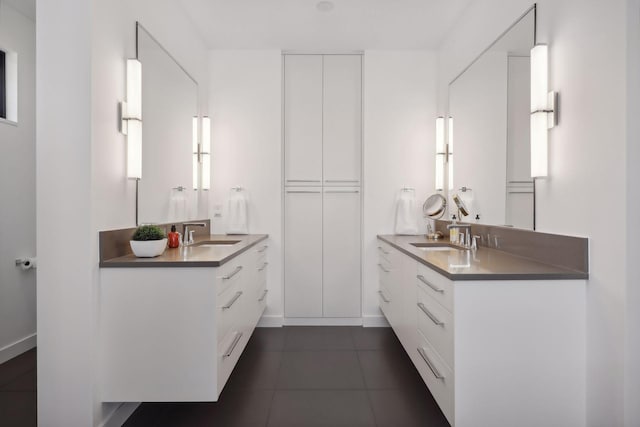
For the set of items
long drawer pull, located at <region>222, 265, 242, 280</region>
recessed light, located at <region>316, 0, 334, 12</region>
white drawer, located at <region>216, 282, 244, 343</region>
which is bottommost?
white drawer, located at <region>216, 282, 244, 343</region>

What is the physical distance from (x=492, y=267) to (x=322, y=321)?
2.32 meters

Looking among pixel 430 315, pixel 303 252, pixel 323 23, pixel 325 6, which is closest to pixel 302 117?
pixel 323 23

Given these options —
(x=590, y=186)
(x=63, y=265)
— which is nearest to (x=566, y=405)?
(x=590, y=186)

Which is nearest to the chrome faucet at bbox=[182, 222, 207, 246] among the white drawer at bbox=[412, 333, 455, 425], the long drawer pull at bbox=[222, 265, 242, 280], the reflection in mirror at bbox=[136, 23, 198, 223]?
the reflection in mirror at bbox=[136, 23, 198, 223]

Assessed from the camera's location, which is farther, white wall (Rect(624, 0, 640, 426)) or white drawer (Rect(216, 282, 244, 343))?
white drawer (Rect(216, 282, 244, 343))

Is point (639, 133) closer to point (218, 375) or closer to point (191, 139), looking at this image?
point (218, 375)

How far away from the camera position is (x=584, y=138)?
1.70m

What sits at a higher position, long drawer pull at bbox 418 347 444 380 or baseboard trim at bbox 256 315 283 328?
long drawer pull at bbox 418 347 444 380

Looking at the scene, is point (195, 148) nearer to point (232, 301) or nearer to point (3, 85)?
point (3, 85)

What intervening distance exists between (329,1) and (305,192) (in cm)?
173

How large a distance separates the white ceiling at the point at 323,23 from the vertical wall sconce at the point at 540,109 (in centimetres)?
124

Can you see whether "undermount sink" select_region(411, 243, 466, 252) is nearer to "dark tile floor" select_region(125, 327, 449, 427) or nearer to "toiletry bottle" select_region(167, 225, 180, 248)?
"dark tile floor" select_region(125, 327, 449, 427)

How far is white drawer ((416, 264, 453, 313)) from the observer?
1715 mm

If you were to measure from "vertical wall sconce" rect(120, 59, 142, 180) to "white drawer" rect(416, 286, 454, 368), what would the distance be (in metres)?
1.76
